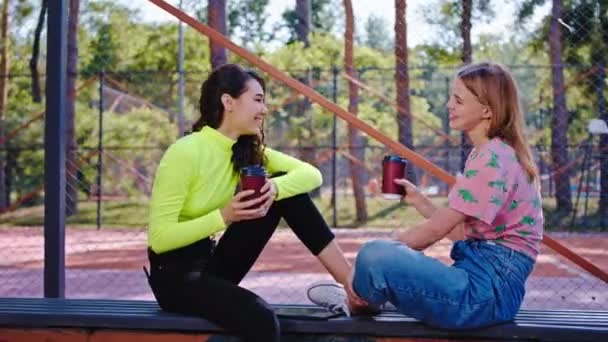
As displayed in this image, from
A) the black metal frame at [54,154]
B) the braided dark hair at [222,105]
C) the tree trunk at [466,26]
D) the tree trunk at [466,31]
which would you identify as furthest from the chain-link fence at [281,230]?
the black metal frame at [54,154]

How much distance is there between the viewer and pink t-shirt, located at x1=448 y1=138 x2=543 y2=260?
2064mm

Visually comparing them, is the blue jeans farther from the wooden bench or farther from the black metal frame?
the black metal frame

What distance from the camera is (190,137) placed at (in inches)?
99.5

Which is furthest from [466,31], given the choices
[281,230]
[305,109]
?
[305,109]

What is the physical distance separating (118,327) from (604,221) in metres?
10.0

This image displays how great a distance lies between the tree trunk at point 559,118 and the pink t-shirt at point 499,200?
10.5 meters

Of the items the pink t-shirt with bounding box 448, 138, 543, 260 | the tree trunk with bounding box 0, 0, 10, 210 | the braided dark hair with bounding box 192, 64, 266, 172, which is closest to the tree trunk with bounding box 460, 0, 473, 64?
the braided dark hair with bounding box 192, 64, 266, 172

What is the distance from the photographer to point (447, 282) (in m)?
2.06

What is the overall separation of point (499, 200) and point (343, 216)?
12.0m

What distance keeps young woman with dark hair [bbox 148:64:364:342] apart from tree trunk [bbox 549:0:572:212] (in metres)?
10.3

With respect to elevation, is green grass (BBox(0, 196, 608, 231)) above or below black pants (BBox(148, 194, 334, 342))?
below

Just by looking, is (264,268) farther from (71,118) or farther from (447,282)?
(71,118)

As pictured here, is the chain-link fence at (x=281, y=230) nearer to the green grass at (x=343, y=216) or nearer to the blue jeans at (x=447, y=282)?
the green grass at (x=343, y=216)

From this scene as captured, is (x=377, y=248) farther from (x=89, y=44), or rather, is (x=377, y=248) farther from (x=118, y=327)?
(x=89, y=44)
